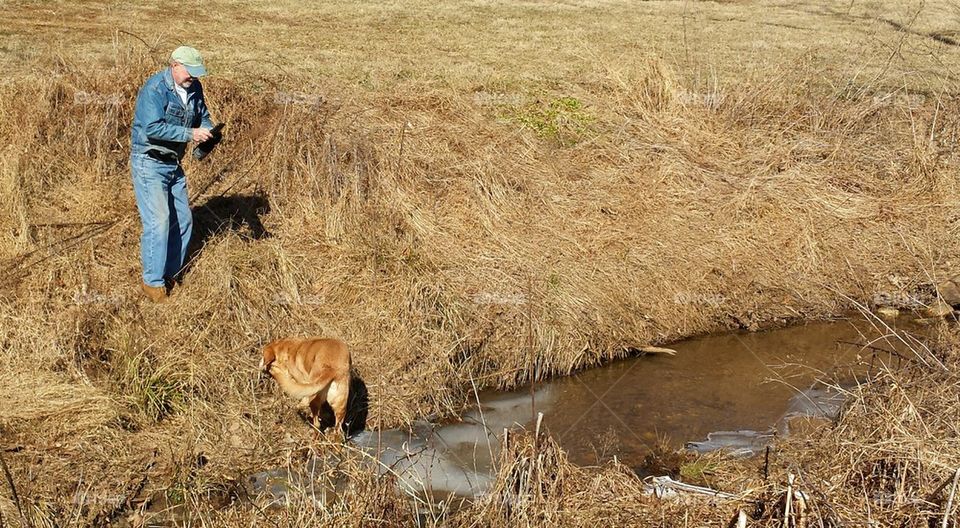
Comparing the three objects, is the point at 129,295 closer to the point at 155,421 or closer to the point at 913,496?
the point at 155,421

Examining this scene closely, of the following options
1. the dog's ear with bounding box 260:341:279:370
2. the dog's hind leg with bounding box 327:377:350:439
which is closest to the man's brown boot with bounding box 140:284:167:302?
the dog's ear with bounding box 260:341:279:370

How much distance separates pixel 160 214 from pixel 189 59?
3.94 feet

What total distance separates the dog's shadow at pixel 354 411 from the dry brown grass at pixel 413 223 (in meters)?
0.09

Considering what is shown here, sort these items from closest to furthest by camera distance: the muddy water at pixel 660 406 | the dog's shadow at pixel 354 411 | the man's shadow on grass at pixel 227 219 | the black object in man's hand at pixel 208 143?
the muddy water at pixel 660 406
the dog's shadow at pixel 354 411
the black object in man's hand at pixel 208 143
the man's shadow on grass at pixel 227 219

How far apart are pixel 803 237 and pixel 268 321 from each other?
542cm

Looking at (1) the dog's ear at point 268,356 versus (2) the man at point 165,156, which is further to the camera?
(2) the man at point 165,156

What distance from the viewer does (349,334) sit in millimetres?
8023

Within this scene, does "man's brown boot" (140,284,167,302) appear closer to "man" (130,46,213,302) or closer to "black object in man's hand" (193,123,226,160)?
"man" (130,46,213,302)

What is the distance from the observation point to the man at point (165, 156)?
7.25 meters

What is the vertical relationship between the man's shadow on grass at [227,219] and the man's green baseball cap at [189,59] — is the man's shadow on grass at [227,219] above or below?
below

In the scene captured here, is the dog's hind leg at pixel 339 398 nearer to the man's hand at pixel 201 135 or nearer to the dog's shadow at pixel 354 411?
the dog's shadow at pixel 354 411

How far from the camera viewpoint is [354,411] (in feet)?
24.1

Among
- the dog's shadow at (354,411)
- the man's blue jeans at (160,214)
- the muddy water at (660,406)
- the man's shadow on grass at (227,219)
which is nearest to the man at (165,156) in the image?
the man's blue jeans at (160,214)

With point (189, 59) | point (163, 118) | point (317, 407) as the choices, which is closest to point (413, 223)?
point (163, 118)
